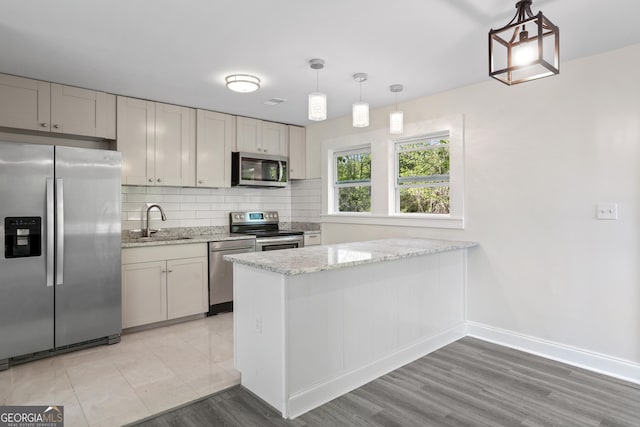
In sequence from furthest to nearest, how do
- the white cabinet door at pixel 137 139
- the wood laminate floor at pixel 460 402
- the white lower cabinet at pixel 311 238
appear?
the white lower cabinet at pixel 311 238
the white cabinet door at pixel 137 139
the wood laminate floor at pixel 460 402

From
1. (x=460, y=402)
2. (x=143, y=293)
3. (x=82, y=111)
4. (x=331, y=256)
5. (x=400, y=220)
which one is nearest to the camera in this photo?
(x=460, y=402)

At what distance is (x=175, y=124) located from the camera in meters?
4.11

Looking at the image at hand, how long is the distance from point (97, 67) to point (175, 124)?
1120 millimetres

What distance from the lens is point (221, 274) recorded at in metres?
4.15

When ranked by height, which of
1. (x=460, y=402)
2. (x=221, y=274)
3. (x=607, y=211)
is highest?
(x=607, y=211)

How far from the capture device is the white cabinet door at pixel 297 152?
5133 millimetres

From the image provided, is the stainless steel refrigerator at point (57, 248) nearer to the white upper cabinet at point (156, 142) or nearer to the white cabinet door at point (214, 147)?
the white upper cabinet at point (156, 142)

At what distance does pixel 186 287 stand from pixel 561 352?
3.39 metres

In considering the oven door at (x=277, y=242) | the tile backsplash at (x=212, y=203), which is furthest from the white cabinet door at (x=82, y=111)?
the oven door at (x=277, y=242)

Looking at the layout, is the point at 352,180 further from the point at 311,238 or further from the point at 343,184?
the point at 311,238

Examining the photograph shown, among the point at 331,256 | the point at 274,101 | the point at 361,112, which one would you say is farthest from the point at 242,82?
the point at 331,256

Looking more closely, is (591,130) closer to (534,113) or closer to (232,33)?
(534,113)

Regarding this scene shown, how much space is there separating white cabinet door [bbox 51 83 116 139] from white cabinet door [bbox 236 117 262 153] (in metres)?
1.39

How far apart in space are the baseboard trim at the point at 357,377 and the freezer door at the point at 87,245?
1985 millimetres
